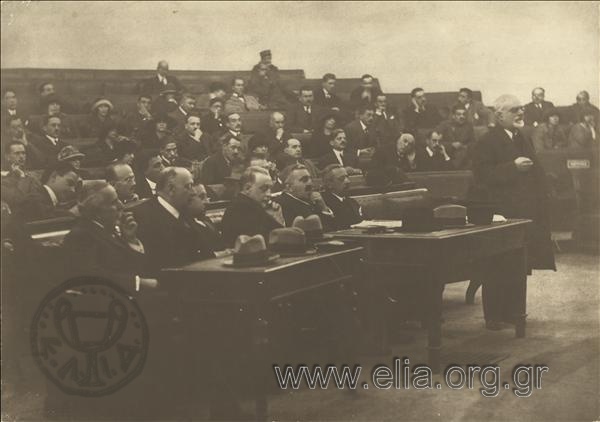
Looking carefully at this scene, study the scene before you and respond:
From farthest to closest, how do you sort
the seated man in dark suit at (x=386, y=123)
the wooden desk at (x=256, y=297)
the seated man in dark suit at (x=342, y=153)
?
the seated man in dark suit at (x=386, y=123) → the seated man in dark suit at (x=342, y=153) → the wooden desk at (x=256, y=297)

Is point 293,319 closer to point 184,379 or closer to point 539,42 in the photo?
point 184,379

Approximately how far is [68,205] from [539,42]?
310cm

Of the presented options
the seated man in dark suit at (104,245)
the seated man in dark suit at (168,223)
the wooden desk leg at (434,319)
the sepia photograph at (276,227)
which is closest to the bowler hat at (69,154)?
the sepia photograph at (276,227)

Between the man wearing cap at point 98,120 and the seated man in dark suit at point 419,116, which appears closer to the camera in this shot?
the man wearing cap at point 98,120

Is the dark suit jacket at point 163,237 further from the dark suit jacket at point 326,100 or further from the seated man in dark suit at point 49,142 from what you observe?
the dark suit jacket at point 326,100

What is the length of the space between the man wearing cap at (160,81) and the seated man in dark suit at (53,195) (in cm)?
79

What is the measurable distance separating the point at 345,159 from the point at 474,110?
1.44 meters

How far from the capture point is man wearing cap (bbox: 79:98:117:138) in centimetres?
509

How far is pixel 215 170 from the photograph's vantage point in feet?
17.7

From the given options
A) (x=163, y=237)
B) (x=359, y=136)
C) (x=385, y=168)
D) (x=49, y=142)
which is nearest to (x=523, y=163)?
(x=385, y=168)

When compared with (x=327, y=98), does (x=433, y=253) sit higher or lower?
lower

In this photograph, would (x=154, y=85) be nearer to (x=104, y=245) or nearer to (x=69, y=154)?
(x=69, y=154)

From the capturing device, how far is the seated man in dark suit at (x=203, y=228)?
4691 millimetres

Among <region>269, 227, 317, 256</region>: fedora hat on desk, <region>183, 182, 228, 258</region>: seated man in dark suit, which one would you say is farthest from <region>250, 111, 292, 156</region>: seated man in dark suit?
<region>269, 227, 317, 256</region>: fedora hat on desk
